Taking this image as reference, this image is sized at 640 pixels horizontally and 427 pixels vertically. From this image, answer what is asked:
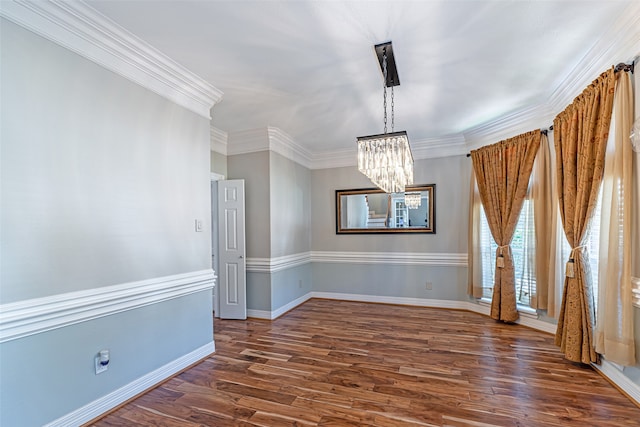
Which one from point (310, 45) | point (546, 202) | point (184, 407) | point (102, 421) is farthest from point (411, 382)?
point (310, 45)

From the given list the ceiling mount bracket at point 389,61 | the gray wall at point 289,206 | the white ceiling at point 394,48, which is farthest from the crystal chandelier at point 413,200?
the ceiling mount bracket at point 389,61

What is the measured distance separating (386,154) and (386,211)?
9.14 feet

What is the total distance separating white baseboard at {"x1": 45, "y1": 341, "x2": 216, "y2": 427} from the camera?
6.07 feet

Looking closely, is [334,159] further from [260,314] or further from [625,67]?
[625,67]

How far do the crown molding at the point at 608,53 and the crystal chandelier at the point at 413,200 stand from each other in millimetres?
2175

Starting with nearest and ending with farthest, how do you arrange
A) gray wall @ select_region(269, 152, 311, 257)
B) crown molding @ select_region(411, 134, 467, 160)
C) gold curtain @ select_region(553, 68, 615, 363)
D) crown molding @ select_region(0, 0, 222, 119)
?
crown molding @ select_region(0, 0, 222, 119)
gold curtain @ select_region(553, 68, 615, 363)
gray wall @ select_region(269, 152, 311, 257)
crown molding @ select_region(411, 134, 467, 160)

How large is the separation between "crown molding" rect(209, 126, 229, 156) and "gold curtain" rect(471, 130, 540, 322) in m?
3.73

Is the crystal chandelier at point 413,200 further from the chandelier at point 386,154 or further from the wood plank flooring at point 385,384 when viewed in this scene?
the chandelier at point 386,154

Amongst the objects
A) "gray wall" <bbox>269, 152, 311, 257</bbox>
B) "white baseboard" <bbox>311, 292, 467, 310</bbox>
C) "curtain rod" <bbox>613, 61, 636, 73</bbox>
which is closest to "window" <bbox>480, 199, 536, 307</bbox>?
"white baseboard" <bbox>311, 292, 467, 310</bbox>

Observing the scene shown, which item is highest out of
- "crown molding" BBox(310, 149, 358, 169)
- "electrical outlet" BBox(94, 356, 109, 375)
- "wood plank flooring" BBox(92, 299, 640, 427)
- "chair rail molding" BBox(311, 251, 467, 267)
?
"crown molding" BBox(310, 149, 358, 169)

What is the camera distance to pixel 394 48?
2.22m

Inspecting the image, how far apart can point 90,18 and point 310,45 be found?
4.79 ft

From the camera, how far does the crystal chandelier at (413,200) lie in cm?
470

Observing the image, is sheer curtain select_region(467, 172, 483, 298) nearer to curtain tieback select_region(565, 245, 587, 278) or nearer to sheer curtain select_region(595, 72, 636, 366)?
curtain tieback select_region(565, 245, 587, 278)
